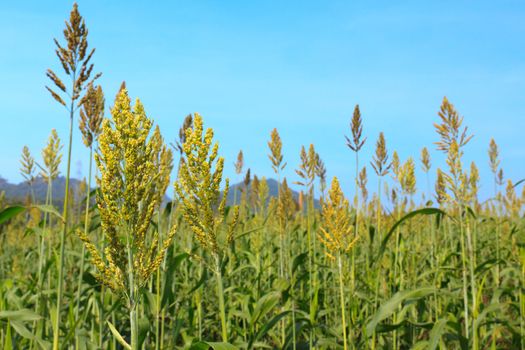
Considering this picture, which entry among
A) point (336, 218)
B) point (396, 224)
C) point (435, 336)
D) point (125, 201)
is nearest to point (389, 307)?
point (435, 336)

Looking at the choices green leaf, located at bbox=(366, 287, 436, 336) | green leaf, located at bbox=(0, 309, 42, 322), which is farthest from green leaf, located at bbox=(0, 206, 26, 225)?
green leaf, located at bbox=(366, 287, 436, 336)

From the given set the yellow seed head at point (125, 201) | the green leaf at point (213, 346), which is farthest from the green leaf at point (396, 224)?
the yellow seed head at point (125, 201)

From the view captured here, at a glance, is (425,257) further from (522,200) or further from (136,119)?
(136,119)

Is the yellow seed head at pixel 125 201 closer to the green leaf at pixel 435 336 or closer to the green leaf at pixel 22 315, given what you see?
the green leaf at pixel 22 315

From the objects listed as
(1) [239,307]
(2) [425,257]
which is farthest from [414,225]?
(1) [239,307]

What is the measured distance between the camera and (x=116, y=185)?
80.5 inches

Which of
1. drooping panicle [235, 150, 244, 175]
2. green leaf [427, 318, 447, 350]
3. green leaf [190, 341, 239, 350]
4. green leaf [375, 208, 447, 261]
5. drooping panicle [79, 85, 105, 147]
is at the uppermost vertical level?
drooping panicle [235, 150, 244, 175]

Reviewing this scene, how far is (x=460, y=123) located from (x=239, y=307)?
11.1ft

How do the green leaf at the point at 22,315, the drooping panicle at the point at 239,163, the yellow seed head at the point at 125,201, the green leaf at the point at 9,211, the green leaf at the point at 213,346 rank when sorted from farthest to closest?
the drooping panicle at the point at 239,163 → the green leaf at the point at 22,315 → the green leaf at the point at 9,211 → the green leaf at the point at 213,346 → the yellow seed head at the point at 125,201

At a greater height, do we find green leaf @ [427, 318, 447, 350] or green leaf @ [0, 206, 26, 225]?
green leaf @ [0, 206, 26, 225]

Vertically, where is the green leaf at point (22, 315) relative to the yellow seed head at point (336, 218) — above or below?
below

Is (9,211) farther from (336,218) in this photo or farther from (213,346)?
(336,218)

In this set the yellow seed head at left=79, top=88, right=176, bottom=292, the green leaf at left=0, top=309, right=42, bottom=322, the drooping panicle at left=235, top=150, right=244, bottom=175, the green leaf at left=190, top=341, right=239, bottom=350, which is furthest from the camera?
the drooping panicle at left=235, top=150, right=244, bottom=175

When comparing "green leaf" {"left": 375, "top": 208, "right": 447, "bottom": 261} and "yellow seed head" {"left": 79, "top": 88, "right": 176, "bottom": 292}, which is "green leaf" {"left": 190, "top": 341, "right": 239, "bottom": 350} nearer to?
"yellow seed head" {"left": 79, "top": 88, "right": 176, "bottom": 292}
